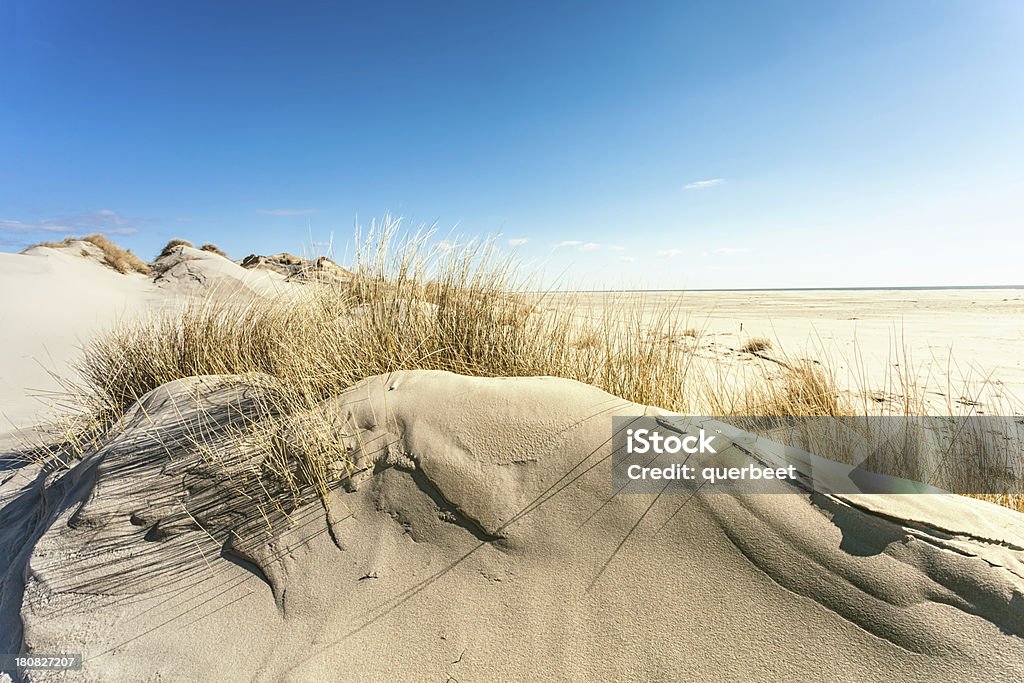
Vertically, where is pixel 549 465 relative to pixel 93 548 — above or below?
above

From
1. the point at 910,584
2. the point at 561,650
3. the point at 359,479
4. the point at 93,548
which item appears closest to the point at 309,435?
the point at 359,479

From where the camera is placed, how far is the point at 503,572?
1.61 metres

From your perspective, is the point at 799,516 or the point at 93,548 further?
the point at 93,548

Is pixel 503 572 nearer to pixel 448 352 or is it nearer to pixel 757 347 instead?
pixel 448 352

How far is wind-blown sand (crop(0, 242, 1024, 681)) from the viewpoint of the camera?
131 cm

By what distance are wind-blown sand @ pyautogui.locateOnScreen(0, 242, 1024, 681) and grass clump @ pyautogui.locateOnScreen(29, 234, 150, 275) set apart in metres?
15.5

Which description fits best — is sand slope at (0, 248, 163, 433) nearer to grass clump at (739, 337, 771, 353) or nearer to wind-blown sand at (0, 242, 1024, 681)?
wind-blown sand at (0, 242, 1024, 681)

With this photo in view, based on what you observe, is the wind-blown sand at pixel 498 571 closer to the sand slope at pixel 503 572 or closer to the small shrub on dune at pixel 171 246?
the sand slope at pixel 503 572

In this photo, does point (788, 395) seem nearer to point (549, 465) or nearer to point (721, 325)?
point (549, 465)

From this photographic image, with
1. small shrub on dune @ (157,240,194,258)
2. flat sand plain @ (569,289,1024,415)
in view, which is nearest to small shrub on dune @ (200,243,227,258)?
small shrub on dune @ (157,240,194,258)

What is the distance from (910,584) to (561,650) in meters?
1.03

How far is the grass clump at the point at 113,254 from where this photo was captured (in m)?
14.0

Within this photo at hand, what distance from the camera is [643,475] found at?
176cm

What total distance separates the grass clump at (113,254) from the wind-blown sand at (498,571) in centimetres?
1554
